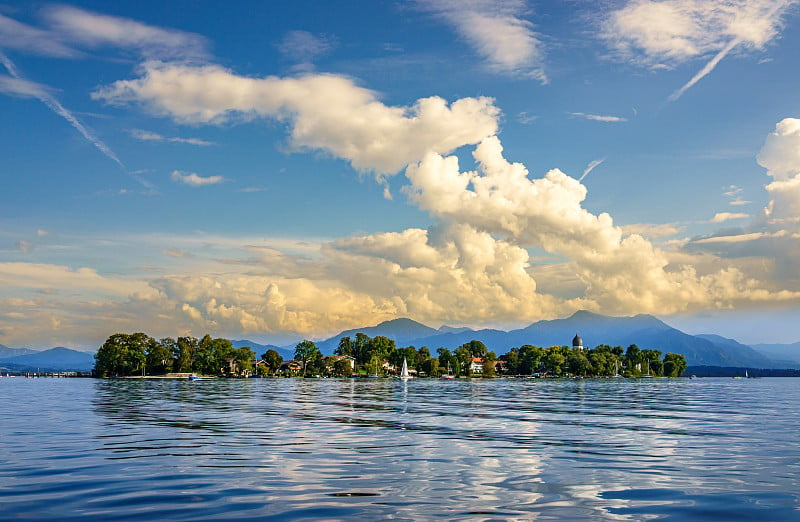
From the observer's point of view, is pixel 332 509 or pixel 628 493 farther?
pixel 628 493

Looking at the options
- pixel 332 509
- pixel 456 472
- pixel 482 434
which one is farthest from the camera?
pixel 482 434

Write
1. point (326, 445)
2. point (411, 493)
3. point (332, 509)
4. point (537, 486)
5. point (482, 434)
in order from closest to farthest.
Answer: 1. point (332, 509)
2. point (411, 493)
3. point (537, 486)
4. point (326, 445)
5. point (482, 434)

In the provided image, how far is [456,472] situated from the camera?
73.2 feet

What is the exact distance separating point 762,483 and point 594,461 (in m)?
6.19

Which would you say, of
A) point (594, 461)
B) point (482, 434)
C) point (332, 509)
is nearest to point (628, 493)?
point (594, 461)

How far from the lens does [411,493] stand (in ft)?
60.2

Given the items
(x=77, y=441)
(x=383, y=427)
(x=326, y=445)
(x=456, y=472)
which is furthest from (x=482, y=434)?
(x=77, y=441)

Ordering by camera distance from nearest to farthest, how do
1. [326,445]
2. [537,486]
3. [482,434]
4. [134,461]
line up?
[537,486] < [134,461] < [326,445] < [482,434]

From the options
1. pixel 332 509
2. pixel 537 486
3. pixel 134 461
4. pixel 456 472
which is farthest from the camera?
pixel 134 461

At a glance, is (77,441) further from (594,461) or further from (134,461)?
(594,461)

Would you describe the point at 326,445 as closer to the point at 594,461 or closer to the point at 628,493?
the point at 594,461

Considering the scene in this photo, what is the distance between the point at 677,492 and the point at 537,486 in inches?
158

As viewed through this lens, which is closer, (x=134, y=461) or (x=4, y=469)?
(x=4, y=469)

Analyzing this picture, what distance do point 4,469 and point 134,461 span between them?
4246mm
